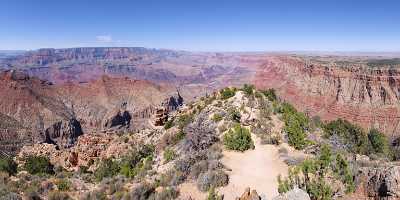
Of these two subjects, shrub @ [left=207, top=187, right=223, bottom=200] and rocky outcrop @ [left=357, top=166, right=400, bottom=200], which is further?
shrub @ [left=207, top=187, right=223, bottom=200]

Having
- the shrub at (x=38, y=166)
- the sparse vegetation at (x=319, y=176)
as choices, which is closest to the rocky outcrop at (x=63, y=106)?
the shrub at (x=38, y=166)

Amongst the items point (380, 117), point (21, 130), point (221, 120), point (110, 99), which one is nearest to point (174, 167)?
point (221, 120)

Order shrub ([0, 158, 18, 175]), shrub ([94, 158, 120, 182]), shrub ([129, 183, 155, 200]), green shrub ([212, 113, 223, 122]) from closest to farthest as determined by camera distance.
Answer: shrub ([129, 183, 155, 200]) → shrub ([94, 158, 120, 182]) → shrub ([0, 158, 18, 175]) → green shrub ([212, 113, 223, 122])

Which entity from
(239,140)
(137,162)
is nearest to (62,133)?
(137,162)

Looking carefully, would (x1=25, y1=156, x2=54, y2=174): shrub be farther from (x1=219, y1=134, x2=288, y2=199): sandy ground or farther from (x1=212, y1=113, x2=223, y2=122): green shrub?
(x1=219, y1=134, x2=288, y2=199): sandy ground

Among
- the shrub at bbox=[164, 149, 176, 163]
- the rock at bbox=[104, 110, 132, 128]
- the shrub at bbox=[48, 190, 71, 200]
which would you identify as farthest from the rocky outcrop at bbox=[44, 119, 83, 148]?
the shrub at bbox=[48, 190, 71, 200]

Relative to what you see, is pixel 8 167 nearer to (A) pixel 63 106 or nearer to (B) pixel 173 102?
(A) pixel 63 106

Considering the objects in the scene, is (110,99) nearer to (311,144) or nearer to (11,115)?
(11,115)
